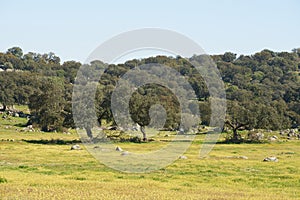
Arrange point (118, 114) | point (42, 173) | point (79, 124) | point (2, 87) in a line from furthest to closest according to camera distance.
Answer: point (2, 87), point (118, 114), point (79, 124), point (42, 173)

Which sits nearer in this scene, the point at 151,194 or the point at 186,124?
the point at 151,194

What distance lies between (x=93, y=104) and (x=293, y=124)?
71.8 metres

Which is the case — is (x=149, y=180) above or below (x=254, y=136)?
below

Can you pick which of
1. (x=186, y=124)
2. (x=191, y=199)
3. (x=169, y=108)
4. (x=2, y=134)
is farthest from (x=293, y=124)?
(x=191, y=199)

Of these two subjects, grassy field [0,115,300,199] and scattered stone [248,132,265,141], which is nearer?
grassy field [0,115,300,199]

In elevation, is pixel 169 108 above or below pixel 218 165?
above

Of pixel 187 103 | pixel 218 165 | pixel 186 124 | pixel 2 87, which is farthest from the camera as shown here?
pixel 2 87

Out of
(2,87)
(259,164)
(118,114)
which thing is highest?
(2,87)

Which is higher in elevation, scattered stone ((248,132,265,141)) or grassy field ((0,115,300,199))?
scattered stone ((248,132,265,141))

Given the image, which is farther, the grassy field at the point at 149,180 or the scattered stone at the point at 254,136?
the scattered stone at the point at 254,136

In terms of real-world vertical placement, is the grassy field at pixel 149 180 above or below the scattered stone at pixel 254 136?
below

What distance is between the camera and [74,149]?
58.7 metres

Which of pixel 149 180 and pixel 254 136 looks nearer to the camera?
pixel 149 180

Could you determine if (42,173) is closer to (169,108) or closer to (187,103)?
(169,108)
